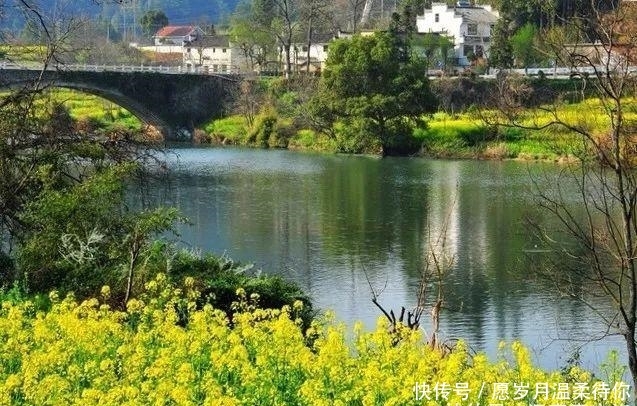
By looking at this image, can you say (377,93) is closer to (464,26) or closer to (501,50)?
(501,50)

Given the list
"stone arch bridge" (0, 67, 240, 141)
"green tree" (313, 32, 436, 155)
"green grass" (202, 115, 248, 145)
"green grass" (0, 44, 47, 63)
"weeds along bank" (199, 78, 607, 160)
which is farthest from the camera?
"stone arch bridge" (0, 67, 240, 141)

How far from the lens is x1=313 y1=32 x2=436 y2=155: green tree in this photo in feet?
140

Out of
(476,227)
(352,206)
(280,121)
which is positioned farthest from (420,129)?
(476,227)

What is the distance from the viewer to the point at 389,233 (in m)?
24.1

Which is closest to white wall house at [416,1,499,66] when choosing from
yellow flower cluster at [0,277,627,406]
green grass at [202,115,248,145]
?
green grass at [202,115,248,145]

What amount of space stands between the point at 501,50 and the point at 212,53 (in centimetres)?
3438

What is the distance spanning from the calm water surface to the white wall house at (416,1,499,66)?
2853 cm

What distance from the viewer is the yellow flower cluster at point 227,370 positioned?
636cm

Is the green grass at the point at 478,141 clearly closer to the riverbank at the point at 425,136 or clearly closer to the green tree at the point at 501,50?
the riverbank at the point at 425,136

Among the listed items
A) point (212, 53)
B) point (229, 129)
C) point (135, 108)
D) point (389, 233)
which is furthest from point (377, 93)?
point (212, 53)

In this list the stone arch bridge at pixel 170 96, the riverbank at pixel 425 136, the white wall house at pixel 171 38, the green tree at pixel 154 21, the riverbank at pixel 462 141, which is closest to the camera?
the riverbank at pixel 462 141

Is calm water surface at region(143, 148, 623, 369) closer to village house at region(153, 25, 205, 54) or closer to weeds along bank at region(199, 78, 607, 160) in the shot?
weeds along bank at region(199, 78, 607, 160)

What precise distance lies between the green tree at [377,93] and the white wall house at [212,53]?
35.4 m

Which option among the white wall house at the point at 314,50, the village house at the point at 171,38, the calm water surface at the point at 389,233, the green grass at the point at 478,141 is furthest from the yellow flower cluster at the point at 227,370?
the village house at the point at 171,38
